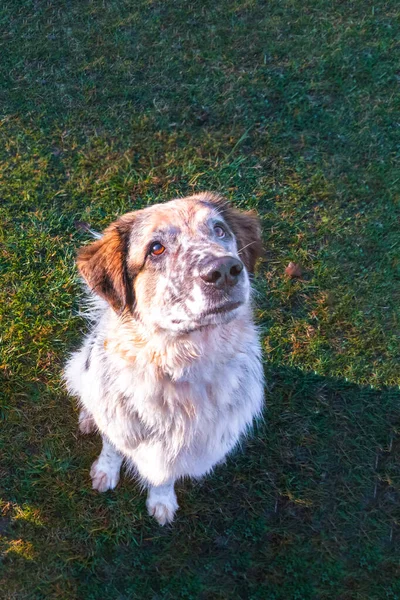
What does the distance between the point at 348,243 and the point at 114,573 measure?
11.7ft

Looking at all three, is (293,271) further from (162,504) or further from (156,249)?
(162,504)

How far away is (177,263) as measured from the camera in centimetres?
275

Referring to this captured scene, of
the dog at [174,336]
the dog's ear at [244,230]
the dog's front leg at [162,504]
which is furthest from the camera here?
the dog's front leg at [162,504]

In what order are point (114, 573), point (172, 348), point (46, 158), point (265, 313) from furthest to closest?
point (46, 158) < point (265, 313) < point (114, 573) < point (172, 348)

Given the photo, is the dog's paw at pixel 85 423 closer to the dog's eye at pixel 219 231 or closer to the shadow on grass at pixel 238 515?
the shadow on grass at pixel 238 515

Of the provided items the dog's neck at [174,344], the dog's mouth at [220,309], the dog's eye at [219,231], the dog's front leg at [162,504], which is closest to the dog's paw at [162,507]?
the dog's front leg at [162,504]

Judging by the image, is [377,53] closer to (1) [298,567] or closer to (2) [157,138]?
(2) [157,138]

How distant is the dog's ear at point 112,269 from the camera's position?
2990 mm

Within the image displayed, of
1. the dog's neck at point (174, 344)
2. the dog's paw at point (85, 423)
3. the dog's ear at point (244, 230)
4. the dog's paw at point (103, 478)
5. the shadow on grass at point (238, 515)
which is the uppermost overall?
the dog's ear at point (244, 230)

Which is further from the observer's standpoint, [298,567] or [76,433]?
[76,433]

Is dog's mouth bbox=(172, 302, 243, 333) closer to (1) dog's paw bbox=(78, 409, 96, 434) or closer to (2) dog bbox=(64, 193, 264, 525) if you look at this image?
(2) dog bbox=(64, 193, 264, 525)

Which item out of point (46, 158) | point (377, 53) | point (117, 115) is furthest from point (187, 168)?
point (377, 53)

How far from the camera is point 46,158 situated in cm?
521

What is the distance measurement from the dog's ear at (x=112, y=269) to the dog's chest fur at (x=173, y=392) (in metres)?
0.18
